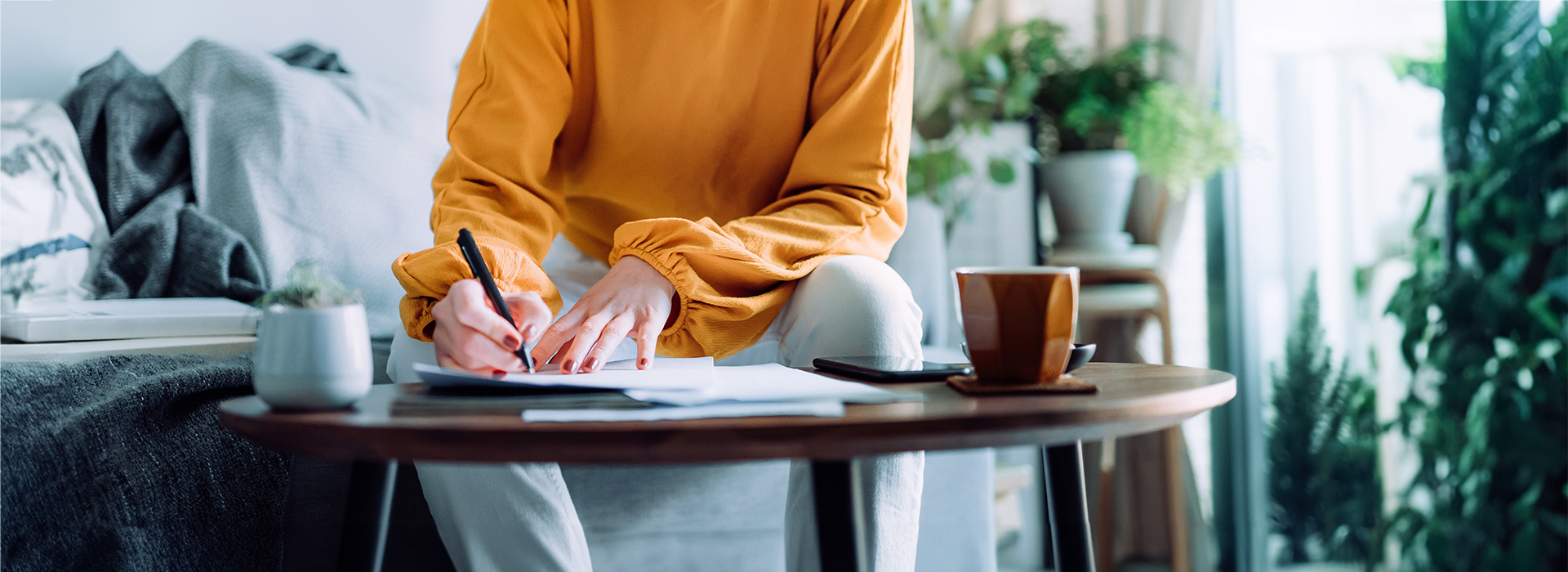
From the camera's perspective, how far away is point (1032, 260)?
205 cm

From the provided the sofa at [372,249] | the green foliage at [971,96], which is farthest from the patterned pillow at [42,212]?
the green foliage at [971,96]

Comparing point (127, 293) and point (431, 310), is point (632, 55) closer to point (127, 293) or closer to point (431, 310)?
point (431, 310)

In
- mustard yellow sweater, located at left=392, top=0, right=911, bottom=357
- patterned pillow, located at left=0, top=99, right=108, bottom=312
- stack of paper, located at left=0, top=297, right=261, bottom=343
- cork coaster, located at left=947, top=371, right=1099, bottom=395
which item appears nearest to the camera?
cork coaster, located at left=947, top=371, right=1099, bottom=395

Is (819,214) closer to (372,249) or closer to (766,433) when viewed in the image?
(766,433)

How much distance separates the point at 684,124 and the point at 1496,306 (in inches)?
42.5

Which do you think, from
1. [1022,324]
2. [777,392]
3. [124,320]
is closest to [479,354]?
[777,392]

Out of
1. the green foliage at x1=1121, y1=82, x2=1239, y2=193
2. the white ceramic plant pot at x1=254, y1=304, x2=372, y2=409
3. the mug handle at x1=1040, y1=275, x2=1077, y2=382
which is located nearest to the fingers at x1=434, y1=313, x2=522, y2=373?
the white ceramic plant pot at x1=254, y1=304, x2=372, y2=409

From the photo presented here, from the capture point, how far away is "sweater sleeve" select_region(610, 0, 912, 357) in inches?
30.0

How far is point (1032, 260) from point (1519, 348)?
874 millimetres

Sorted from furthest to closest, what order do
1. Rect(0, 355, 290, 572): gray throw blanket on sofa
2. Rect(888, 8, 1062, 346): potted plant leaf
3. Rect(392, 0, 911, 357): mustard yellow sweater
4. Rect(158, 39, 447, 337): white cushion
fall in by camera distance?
Rect(888, 8, 1062, 346): potted plant leaf
Rect(158, 39, 447, 337): white cushion
Rect(392, 0, 911, 357): mustard yellow sweater
Rect(0, 355, 290, 572): gray throw blanket on sofa

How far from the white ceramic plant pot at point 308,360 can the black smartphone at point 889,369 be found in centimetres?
29

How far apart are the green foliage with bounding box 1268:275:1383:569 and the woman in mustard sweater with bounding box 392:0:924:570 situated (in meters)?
1.13

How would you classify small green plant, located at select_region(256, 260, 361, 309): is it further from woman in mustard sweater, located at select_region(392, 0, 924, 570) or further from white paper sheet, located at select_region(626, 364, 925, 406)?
white paper sheet, located at select_region(626, 364, 925, 406)

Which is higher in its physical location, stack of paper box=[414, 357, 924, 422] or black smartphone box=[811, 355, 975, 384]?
stack of paper box=[414, 357, 924, 422]
